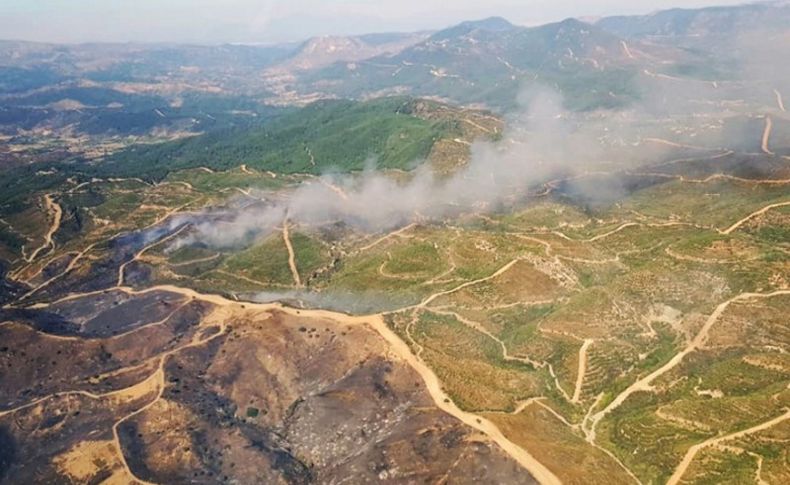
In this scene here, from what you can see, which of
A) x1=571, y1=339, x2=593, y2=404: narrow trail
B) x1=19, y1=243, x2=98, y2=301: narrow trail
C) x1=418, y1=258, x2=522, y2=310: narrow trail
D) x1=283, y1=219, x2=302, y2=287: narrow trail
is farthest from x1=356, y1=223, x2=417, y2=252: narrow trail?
x1=19, y1=243, x2=98, y2=301: narrow trail

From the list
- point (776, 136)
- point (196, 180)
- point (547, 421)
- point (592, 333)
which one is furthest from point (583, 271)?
point (196, 180)

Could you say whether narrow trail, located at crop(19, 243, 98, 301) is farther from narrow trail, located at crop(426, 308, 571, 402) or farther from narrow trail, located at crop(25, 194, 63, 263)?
narrow trail, located at crop(426, 308, 571, 402)


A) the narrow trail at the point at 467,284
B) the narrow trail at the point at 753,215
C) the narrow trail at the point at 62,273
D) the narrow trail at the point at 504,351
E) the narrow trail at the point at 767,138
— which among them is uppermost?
the narrow trail at the point at 767,138

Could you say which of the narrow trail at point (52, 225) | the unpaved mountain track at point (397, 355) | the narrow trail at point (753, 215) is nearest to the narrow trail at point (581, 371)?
the unpaved mountain track at point (397, 355)

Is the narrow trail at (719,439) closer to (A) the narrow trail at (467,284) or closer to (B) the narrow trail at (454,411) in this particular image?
(B) the narrow trail at (454,411)

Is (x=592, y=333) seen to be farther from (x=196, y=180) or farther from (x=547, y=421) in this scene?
(x=196, y=180)

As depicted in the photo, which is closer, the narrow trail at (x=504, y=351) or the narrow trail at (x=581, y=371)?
the narrow trail at (x=581, y=371)

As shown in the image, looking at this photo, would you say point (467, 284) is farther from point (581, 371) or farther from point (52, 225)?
point (52, 225)

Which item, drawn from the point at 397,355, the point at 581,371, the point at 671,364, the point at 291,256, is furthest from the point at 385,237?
the point at 671,364
